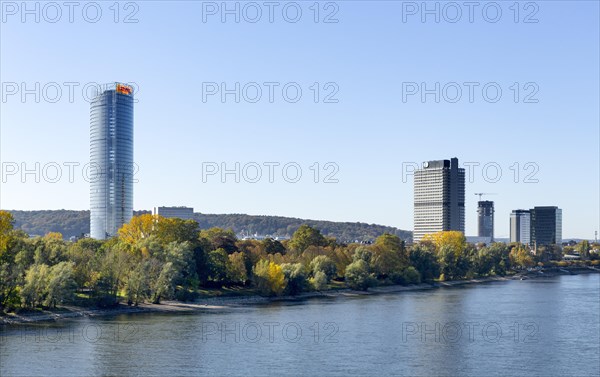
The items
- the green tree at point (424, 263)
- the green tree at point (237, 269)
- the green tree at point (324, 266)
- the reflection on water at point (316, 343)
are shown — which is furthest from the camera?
the green tree at point (424, 263)

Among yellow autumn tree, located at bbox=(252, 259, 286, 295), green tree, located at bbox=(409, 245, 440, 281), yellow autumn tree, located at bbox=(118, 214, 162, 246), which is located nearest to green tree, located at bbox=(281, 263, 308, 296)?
yellow autumn tree, located at bbox=(252, 259, 286, 295)

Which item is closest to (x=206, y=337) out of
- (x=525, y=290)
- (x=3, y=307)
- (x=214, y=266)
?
(x=3, y=307)

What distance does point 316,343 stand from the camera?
2645 inches

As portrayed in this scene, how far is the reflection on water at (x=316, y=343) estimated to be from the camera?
182 ft

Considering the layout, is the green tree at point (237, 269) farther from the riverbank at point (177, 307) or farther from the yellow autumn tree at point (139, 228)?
the yellow autumn tree at point (139, 228)

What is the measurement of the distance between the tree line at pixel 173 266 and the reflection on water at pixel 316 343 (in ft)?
25.3

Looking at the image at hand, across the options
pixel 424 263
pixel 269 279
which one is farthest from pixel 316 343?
pixel 424 263

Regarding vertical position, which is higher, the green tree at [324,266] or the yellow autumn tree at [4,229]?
the yellow autumn tree at [4,229]

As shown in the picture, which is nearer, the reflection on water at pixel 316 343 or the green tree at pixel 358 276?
the reflection on water at pixel 316 343

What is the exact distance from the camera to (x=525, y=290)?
145875mm

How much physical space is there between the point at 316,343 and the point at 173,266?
3963cm

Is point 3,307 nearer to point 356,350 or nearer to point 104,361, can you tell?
point 104,361

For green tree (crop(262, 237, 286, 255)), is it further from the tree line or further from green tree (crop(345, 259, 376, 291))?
green tree (crop(345, 259, 376, 291))

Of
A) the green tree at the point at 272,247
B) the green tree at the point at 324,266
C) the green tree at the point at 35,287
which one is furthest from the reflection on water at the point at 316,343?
the green tree at the point at 272,247
